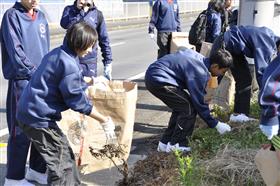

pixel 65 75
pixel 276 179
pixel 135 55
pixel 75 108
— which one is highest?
pixel 65 75

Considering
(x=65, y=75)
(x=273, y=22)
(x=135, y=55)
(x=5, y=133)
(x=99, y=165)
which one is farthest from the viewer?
(x=135, y=55)

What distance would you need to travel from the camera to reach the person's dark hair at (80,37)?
3.49 metres

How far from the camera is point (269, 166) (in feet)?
9.87

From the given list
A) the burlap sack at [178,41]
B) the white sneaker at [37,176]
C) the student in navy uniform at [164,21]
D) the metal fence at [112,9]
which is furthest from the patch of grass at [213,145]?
the metal fence at [112,9]

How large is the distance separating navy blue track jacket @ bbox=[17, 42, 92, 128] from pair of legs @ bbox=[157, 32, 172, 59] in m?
4.96

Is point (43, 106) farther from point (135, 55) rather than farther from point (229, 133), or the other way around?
→ point (135, 55)

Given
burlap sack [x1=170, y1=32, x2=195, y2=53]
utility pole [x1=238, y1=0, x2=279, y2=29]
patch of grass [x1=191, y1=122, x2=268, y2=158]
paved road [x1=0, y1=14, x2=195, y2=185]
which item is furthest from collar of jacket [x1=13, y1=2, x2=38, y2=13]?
burlap sack [x1=170, y1=32, x2=195, y2=53]

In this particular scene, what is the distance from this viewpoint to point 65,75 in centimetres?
347

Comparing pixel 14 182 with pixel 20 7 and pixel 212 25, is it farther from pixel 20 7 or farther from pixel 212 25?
pixel 212 25

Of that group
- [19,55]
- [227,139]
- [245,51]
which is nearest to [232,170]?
[227,139]

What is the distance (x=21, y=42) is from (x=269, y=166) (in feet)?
7.41

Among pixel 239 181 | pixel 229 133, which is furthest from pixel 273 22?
pixel 239 181

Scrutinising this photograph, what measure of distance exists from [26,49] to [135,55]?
10317 millimetres

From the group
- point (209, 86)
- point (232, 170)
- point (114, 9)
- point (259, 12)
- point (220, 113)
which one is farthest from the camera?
point (114, 9)
